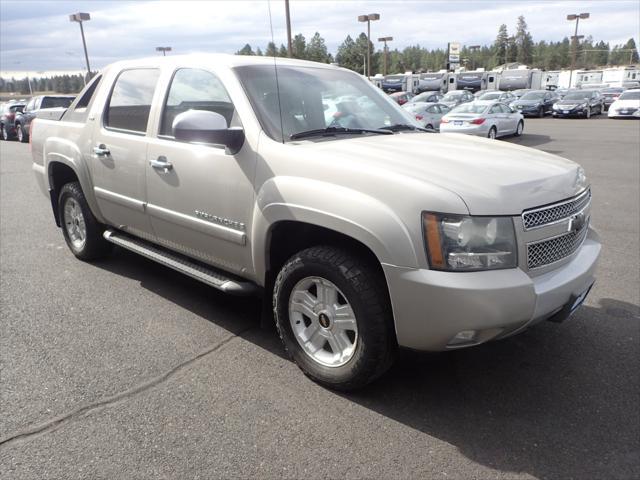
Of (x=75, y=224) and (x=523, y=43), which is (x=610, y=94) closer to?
(x=75, y=224)

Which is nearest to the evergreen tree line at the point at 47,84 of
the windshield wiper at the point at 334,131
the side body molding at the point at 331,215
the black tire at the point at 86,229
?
the black tire at the point at 86,229

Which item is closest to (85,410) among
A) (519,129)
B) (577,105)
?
(519,129)

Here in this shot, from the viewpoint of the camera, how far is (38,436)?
9.04 feet

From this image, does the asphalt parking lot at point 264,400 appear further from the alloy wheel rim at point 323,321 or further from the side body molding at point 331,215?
the side body molding at point 331,215

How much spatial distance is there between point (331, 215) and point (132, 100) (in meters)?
2.46

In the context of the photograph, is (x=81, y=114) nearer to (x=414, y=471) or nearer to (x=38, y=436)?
(x=38, y=436)

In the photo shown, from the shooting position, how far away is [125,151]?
167 inches

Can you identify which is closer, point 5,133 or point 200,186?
point 200,186

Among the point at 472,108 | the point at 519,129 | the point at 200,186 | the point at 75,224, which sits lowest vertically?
the point at 519,129

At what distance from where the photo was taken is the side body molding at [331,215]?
8.59 ft

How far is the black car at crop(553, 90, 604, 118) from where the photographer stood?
3009cm

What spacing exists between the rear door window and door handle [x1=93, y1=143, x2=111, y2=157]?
182 mm

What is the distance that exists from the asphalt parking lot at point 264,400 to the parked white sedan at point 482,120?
13779 millimetres

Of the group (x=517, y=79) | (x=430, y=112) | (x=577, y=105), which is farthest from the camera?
(x=517, y=79)
